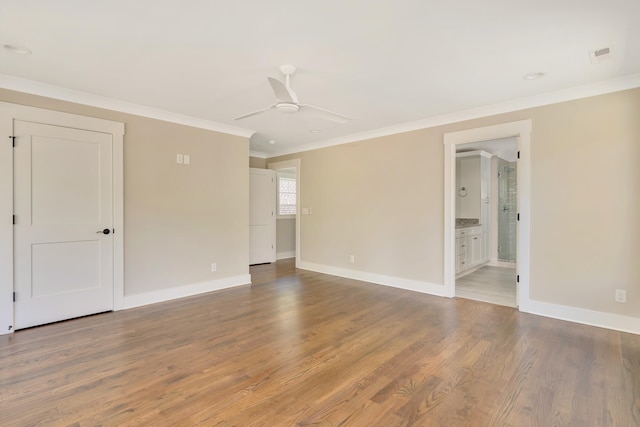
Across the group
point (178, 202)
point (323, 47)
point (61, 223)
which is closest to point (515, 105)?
point (323, 47)

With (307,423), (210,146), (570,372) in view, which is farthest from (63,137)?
(570,372)

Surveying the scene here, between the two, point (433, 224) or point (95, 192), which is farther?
point (433, 224)

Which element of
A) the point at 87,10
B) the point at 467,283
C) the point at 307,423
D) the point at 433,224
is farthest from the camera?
the point at 467,283

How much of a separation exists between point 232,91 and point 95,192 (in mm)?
1981

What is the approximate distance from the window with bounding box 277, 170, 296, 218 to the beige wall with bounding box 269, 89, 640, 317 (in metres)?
3.47

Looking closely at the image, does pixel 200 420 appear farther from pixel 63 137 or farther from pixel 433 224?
pixel 433 224

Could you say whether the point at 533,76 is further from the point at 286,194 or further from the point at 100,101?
the point at 286,194

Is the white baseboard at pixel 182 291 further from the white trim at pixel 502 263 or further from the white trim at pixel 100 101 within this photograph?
the white trim at pixel 502 263

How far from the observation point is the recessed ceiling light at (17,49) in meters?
2.47

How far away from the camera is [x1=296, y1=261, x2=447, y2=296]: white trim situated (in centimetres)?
452

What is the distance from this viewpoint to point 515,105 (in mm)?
3699

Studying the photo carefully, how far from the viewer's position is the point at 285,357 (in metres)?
2.60

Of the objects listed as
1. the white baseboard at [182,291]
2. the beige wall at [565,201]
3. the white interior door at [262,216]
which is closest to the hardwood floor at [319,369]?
the white baseboard at [182,291]

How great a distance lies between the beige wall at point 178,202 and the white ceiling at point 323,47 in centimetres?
54
